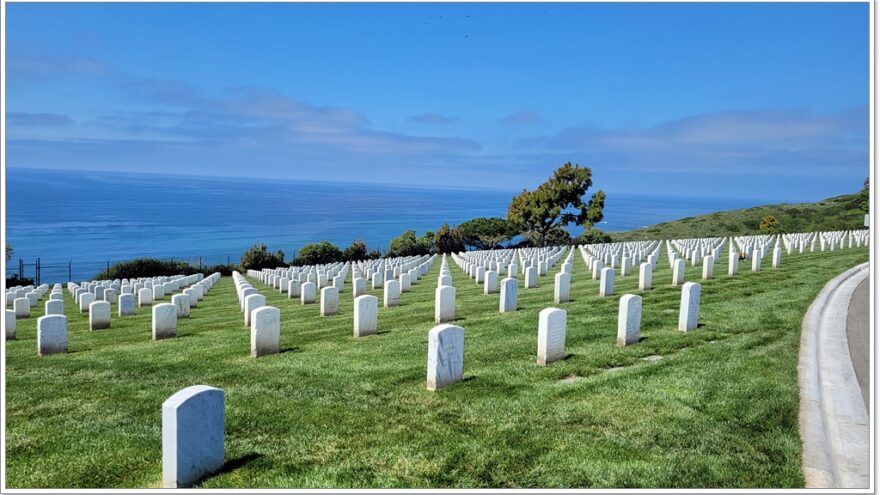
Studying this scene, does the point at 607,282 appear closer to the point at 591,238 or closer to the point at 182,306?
the point at 182,306

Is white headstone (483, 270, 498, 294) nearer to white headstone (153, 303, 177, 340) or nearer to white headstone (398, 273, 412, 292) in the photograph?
white headstone (398, 273, 412, 292)

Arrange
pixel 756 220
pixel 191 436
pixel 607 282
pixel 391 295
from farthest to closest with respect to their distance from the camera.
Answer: pixel 756 220, pixel 391 295, pixel 607 282, pixel 191 436

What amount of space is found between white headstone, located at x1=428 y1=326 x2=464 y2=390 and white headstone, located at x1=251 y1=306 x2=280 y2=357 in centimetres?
375

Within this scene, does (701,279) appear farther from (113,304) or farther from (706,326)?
(113,304)

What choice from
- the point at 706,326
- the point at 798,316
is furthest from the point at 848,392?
the point at 798,316

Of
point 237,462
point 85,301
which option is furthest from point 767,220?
point 237,462

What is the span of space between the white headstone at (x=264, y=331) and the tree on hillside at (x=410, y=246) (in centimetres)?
4665

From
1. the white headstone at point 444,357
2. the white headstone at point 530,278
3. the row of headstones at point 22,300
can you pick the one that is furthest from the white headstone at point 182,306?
the white headstone at point 444,357

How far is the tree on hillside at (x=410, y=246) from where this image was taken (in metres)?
58.0

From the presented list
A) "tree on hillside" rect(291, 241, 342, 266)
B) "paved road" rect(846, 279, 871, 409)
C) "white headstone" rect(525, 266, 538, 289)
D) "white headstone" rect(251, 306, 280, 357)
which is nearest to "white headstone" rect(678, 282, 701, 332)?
"paved road" rect(846, 279, 871, 409)

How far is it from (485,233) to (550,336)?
55.6 metres

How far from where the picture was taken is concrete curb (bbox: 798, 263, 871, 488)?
17.0ft

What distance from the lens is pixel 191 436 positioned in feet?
16.5

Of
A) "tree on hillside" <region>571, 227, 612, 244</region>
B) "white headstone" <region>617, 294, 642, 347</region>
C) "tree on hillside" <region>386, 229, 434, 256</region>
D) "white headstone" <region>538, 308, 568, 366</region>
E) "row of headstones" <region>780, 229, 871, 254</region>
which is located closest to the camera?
"white headstone" <region>538, 308, 568, 366</region>
